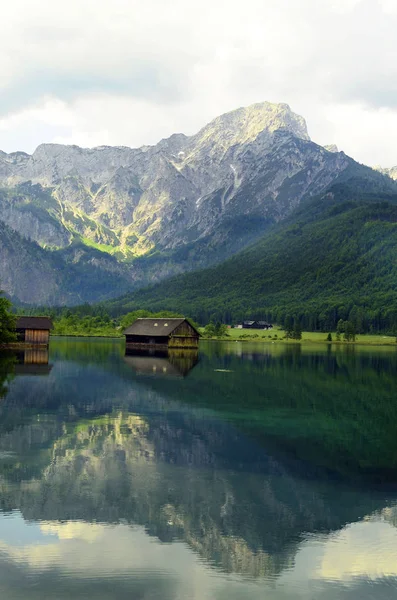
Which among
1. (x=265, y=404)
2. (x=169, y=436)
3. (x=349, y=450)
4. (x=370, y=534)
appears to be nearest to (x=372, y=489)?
(x=370, y=534)

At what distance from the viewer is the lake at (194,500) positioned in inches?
655

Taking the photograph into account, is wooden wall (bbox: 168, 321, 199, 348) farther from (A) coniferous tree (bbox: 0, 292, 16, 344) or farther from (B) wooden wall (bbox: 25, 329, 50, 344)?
(A) coniferous tree (bbox: 0, 292, 16, 344)

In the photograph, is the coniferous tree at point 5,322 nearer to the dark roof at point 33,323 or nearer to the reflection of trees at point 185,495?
the dark roof at point 33,323

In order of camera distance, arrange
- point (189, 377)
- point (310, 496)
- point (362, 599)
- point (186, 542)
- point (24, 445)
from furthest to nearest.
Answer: point (189, 377)
point (24, 445)
point (310, 496)
point (186, 542)
point (362, 599)

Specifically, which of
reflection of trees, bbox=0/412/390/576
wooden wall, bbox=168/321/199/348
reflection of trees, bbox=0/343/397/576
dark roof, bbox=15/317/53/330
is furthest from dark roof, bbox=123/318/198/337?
reflection of trees, bbox=0/412/390/576

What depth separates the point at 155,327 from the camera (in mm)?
138500

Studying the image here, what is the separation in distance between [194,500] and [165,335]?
112m

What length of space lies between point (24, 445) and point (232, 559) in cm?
1559

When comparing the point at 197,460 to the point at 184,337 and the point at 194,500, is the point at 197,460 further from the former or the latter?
the point at 184,337

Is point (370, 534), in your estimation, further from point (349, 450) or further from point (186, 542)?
point (349, 450)

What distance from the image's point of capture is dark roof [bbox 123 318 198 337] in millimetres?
135425

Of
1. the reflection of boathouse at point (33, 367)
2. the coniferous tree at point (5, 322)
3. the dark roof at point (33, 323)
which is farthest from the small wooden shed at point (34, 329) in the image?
the reflection of boathouse at point (33, 367)

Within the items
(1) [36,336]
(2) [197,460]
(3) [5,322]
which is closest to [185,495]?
(2) [197,460]

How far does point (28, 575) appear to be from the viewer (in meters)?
16.4
